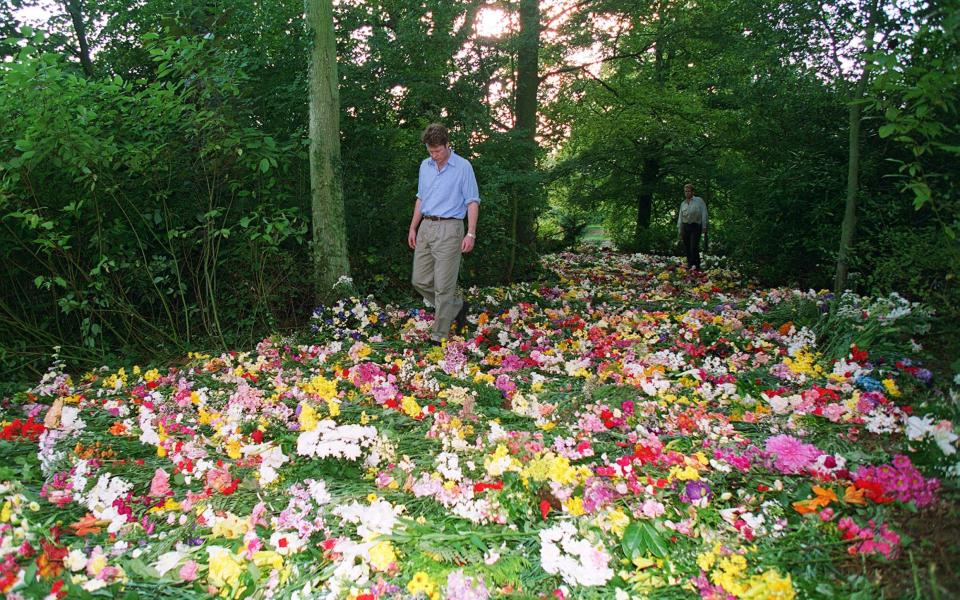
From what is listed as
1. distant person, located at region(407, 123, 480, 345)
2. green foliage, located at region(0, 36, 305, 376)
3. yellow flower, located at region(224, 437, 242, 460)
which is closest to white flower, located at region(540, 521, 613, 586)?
yellow flower, located at region(224, 437, 242, 460)

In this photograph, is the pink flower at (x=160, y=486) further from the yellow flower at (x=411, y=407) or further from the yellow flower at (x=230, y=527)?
the yellow flower at (x=411, y=407)

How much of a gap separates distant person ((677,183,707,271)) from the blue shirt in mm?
6433

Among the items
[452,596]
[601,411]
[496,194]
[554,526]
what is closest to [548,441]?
[601,411]

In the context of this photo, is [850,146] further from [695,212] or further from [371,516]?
[371,516]

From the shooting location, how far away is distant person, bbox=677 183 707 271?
32.5 feet

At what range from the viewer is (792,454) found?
95.9 inches

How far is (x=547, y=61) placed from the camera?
36.2 feet

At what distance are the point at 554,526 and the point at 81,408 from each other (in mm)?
3213

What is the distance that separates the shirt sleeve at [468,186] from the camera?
4.75 meters

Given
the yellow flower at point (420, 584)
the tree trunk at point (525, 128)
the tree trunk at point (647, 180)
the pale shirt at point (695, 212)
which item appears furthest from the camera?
the tree trunk at point (647, 180)

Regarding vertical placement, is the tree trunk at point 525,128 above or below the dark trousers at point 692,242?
above

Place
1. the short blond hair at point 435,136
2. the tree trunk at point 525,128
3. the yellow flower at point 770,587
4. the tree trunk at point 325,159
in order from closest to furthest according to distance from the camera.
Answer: the yellow flower at point 770,587, the short blond hair at point 435,136, the tree trunk at point 325,159, the tree trunk at point 525,128

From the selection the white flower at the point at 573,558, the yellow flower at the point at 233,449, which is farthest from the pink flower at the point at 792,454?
the yellow flower at the point at 233,449

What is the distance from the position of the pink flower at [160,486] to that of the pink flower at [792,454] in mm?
2719
